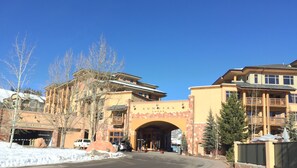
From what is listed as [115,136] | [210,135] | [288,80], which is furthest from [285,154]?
[115,136]

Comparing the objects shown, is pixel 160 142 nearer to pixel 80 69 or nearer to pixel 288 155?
pixel 80 69

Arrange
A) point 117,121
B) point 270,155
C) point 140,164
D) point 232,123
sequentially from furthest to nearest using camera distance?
point 117,121, point 232,123, point 140,164, point 270,155

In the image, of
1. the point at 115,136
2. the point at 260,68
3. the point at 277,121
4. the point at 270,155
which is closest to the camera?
the point at 270,155

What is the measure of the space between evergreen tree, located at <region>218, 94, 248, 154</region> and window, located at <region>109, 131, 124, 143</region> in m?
17.3

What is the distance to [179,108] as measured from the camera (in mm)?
46469

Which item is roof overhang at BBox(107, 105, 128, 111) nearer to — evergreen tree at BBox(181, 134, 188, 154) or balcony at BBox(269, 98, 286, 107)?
evergreen tree at BBox(181, 134, 188, 154)

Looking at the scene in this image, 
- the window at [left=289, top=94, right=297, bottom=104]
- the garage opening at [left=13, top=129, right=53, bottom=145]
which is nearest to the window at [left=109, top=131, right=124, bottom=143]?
the garage opening at [left=13, top=129, right=53, bottom=145]

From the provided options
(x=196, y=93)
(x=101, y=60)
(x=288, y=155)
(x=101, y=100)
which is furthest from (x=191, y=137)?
(x=288, y=155)

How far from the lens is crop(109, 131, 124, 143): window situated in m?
50.2

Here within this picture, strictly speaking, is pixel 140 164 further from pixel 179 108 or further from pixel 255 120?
pixel 255 120

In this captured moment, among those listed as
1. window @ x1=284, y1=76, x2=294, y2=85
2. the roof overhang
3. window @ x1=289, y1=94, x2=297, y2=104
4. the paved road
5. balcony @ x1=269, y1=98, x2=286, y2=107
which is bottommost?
the paved road

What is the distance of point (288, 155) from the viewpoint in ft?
47.9

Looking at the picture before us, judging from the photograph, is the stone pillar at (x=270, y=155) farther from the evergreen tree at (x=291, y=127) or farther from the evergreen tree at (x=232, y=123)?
the evergreen tree at (x=291, y=127)

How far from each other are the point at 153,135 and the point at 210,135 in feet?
48.1
